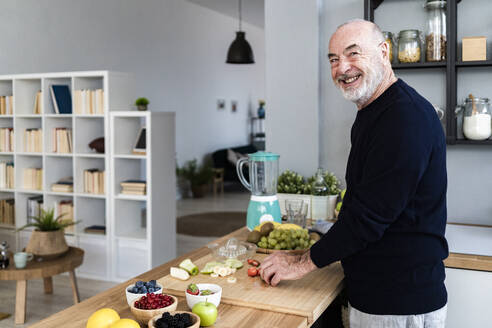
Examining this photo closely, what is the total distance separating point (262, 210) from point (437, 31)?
1340 millimetres

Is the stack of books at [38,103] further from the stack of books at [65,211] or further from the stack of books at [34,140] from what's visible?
the stack of books at [65,211]

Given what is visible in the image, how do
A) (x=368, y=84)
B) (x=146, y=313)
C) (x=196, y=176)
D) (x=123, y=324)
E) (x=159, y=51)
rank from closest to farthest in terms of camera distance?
(x=123, y=324) → (x=146, y=313) → (x=368, y=84) → (x=159, y=51) → (x=196, y=176)

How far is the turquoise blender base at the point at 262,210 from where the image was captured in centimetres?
249

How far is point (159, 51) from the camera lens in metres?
8.73

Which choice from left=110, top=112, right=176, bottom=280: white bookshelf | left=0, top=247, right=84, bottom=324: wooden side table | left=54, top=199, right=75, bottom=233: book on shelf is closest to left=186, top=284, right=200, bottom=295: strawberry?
left=0, top=247, right=84, bottom=324: wooden side table

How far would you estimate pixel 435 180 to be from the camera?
5.02 ft

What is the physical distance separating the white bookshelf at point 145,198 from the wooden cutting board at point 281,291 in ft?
9.43

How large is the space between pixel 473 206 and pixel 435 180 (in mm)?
1477

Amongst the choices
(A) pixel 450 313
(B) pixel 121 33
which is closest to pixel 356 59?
(A) pixel 450 313

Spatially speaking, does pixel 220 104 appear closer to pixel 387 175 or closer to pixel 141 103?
pixel 141 103

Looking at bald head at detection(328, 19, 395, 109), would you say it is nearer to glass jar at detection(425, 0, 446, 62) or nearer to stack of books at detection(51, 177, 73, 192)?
glass jar at detection(425, 0, 446, 62)

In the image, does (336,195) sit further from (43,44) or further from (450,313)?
(43,44)

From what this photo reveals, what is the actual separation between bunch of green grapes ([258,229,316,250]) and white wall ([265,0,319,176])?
3.31 ft

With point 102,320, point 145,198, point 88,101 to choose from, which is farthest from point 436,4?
point 88,101
